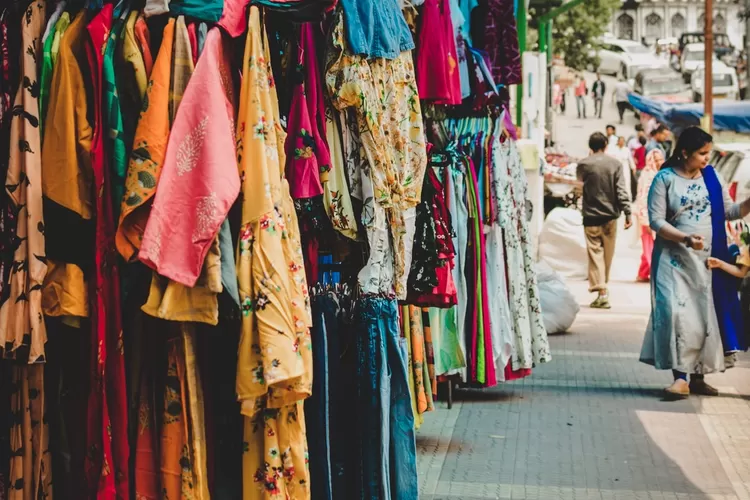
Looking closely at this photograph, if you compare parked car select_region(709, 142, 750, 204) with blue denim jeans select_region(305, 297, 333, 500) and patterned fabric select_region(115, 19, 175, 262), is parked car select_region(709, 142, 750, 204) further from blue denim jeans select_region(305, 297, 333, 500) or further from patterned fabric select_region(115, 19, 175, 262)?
patterned fabric select_region(115, 19, 175, 262)

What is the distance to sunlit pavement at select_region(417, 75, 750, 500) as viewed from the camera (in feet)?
18.8

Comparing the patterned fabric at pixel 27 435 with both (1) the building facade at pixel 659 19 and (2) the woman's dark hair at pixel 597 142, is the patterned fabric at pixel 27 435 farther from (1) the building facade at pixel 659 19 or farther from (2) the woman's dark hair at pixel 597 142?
(1) the building facade at pixel 659 19

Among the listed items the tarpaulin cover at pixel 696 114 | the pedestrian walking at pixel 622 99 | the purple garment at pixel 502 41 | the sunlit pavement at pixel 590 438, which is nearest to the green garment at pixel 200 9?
the sunlit pavement at pixel 590 438

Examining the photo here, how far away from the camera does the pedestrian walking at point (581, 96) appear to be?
41.3m

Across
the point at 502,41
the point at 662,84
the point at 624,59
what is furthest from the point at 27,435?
the point at 624,59

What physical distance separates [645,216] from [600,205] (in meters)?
2.52

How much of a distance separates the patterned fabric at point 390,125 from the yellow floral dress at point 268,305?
54cm

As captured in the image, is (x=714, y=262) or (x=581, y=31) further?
(x=581, y=31)

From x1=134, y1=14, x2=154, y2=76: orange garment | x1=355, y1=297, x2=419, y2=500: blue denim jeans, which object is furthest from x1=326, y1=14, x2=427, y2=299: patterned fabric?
x1=134, y1=14, x2=154, y2=76: orange garment

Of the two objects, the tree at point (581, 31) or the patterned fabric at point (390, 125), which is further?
the tree at point (581, 31)

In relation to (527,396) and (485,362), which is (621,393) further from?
(485,362)

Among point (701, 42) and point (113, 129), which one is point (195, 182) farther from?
point (701, 42)

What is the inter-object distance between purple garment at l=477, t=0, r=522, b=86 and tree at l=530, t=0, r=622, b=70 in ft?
105

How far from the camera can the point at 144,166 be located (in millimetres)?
3480
